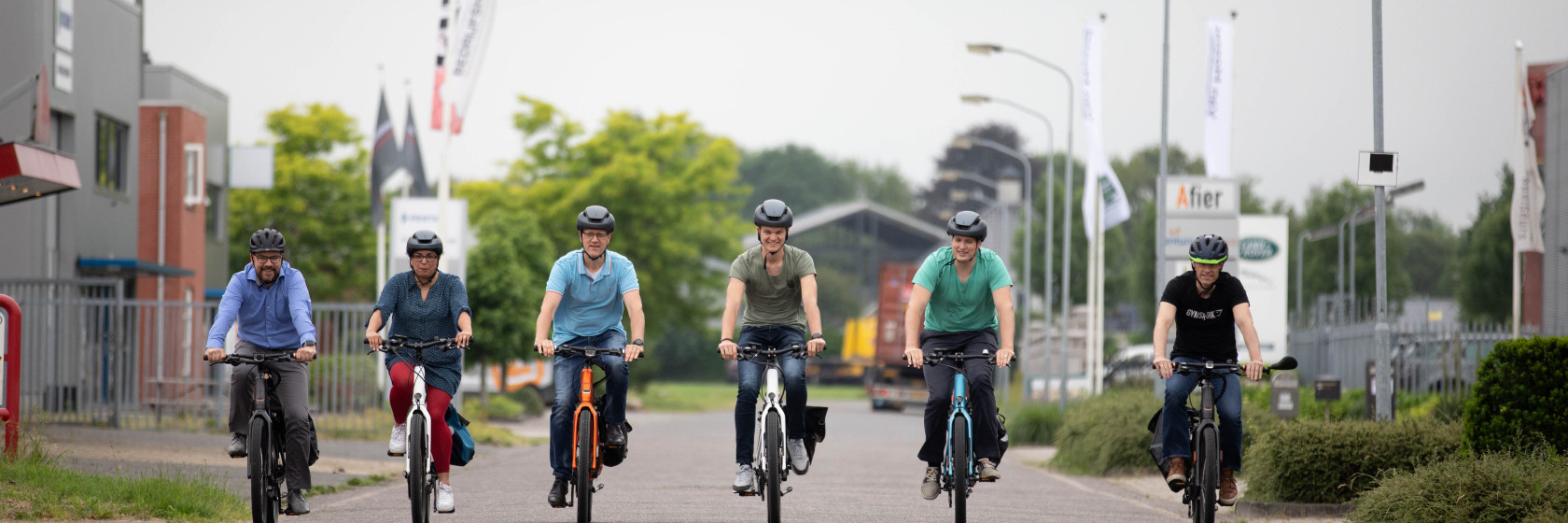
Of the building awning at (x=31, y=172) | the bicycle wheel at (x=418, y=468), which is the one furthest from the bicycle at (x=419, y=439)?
the building awning at (x=31, y=172)

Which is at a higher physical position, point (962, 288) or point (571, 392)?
point (962, 288)

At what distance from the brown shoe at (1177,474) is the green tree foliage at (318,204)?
39.3 metres

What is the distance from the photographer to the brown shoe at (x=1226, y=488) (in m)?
8.91

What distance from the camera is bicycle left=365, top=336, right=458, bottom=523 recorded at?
8.41 metres

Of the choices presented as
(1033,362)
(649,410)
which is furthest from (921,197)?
(649,410)

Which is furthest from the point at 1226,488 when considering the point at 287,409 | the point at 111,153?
the point at 111,153

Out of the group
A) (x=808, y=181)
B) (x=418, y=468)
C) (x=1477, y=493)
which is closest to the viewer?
(x=418, y=468)

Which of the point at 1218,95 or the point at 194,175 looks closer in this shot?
the point at 1218,95

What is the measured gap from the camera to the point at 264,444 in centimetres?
854

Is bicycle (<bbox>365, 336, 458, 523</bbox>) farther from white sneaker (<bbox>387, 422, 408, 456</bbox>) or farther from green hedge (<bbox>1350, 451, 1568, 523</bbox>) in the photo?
green hedge (<bbox>1350, 451, 1568, 523</bbox>)

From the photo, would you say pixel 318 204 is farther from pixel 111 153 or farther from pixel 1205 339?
pixel 1205 339

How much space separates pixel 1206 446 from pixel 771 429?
2.42 metres

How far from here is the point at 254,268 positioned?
888 cm

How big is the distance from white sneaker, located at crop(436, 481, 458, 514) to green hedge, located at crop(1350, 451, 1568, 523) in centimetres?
538
